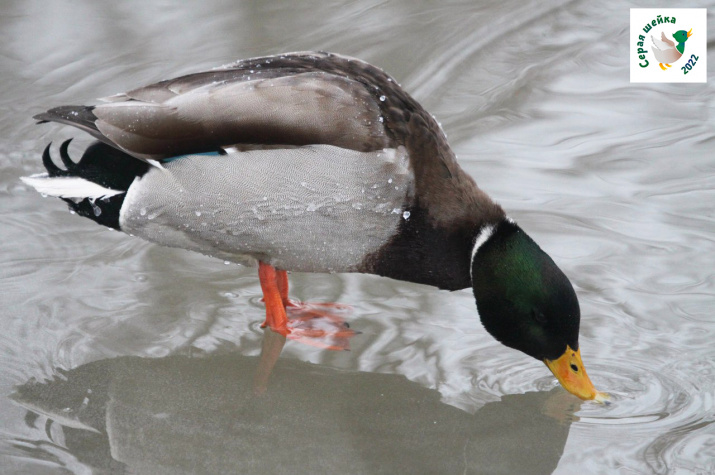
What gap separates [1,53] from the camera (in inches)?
226

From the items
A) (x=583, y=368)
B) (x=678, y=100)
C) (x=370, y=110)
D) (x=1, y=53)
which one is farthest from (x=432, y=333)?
(x=1, y=53)

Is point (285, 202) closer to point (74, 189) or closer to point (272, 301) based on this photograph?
point (272, 301)

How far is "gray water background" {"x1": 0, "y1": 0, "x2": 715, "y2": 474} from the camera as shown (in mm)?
3199

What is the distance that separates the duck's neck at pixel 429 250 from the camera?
365cm

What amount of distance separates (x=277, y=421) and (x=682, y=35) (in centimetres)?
394

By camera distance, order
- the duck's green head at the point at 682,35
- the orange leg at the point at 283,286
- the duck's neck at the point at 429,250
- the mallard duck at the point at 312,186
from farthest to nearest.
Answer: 1. the duck's green head at the point at 682,35
2. the orange leg at the point at 283,286
3. the duck's neck at the point at 429,250
4. the mallard duck at the point at 312,186

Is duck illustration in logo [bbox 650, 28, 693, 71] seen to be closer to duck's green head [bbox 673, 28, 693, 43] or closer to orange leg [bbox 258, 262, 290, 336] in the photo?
duck's green head [bbox 673, 28, 693, 43]

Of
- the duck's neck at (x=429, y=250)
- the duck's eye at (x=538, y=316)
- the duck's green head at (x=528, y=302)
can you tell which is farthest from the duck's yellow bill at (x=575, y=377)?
the duck's neck at (x=429, y=250)

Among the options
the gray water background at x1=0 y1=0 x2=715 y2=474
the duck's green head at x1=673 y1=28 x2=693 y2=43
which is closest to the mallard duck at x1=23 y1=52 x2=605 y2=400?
the gray water background at x1=0 y1=0 x2=715 y2=474

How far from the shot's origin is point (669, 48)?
228 inches

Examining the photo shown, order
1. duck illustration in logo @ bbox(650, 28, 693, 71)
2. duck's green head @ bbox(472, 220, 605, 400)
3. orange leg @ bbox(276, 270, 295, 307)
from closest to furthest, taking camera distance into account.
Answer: duck's green head @ bbox(472, 220, 605, 400)
orange leg @ bbox(276, 270, 295, 307)
duck illustration in logo @ bbox(650, 28, 693, 71)

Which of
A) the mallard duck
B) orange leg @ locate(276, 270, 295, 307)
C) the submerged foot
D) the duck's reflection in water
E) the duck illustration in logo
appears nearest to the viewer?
the duck's reflection in water

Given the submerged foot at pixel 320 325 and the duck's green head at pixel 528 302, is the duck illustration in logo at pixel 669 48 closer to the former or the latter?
the duck's green head at pixel 528 302

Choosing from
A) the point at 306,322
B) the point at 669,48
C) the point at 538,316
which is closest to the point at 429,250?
the point at 538,316
